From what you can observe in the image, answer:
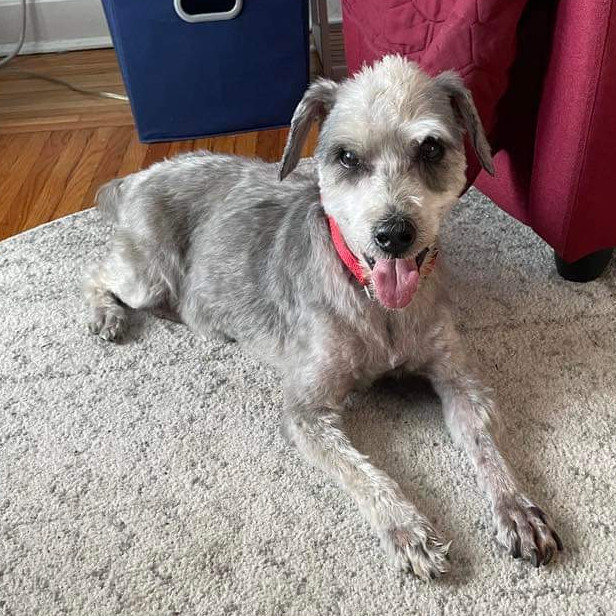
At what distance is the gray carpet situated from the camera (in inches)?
64.7

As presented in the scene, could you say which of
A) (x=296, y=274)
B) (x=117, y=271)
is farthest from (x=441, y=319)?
(x=117, y=271)

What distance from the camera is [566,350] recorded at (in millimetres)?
2250

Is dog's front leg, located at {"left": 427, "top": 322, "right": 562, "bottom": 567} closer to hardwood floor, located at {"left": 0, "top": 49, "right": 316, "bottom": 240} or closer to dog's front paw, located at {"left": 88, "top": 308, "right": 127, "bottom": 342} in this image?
dog's front paw, located at {"left": 88, "top": 308, "right": 127, "bottom": 342}

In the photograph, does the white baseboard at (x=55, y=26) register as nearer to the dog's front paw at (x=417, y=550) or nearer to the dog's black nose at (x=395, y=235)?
the dog's black nose at (x=395, y=235)

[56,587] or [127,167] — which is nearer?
[56,587]

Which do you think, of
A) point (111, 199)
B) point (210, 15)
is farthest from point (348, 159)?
point (210, 15)

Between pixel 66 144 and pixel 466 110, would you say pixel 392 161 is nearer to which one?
pixel 466 110

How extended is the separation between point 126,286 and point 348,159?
3.55 feet

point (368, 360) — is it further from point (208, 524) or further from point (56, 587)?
point (56, 587)

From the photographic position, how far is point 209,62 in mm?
3363

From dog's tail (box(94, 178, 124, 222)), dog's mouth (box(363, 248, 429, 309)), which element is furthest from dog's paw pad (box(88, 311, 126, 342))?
dog's mouth (box(363, 248, 429, 309))

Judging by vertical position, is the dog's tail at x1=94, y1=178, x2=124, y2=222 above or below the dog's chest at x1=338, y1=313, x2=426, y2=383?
below

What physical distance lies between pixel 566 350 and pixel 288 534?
3.53ft

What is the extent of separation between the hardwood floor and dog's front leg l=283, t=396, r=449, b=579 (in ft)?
5.78
